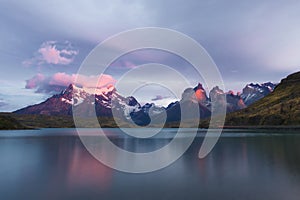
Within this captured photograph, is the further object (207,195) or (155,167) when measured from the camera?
(155,167)

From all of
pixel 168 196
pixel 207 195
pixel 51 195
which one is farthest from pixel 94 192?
pixel 207 195

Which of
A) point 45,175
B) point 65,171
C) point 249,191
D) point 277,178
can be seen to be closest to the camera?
point 249,191

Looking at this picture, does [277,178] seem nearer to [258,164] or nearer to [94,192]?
[258,164]

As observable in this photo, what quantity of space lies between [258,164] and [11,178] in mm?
52320

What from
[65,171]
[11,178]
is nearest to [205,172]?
[65,171]

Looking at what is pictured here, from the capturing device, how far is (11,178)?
45.3 meters

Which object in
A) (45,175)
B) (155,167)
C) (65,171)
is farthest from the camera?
(155,167)

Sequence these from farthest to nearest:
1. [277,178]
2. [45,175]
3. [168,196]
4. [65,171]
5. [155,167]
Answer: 1. [155,167]
2. [65,171]
3. [45,175]
4. [277,178]
5. [168,196]

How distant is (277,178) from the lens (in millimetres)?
44031

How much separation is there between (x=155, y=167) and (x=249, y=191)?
84.6ft

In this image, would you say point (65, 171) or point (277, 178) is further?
point (65, 171)

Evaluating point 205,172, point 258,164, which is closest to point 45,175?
point 205,172

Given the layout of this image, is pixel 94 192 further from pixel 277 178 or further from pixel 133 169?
pixel 277 178

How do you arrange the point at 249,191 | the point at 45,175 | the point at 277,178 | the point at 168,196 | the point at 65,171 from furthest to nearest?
the point at 65,171
the point at 45,175
the point at 277,178
the point at 249,191
the point at 168,196
